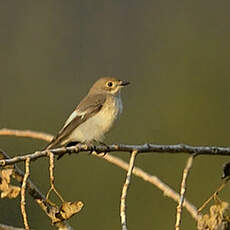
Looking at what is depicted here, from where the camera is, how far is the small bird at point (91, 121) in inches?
205

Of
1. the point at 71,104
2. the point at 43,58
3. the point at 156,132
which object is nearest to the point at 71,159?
the point at 156,132

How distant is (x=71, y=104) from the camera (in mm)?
12914

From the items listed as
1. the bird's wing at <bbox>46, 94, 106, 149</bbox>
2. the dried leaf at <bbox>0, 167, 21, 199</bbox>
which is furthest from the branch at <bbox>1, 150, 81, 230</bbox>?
the bird's wing at <bbox>46, 94, 106, 149</bbox>

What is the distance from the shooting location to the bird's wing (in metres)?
5.31

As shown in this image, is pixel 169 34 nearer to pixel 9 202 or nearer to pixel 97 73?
pixel 97 73

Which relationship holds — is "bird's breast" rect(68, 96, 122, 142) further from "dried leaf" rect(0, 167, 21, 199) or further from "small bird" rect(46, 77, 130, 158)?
"dried leaf" rect(0, 167, 21, 199)

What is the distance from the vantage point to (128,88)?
1418cm

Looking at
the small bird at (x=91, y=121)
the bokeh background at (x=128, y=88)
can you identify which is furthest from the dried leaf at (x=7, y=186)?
the bokeh background at (x=128, y=88)

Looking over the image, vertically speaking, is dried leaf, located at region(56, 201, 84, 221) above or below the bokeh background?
below

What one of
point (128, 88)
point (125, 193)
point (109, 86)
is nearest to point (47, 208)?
point (125, 193)

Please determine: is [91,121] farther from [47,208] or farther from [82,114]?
[47,208]

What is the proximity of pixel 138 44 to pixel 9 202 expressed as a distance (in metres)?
10.5

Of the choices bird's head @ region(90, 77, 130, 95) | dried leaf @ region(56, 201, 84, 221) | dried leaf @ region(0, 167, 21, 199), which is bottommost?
dried leaf @ region(56, 201, 84, 221)

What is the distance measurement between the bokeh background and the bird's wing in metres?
2.07
